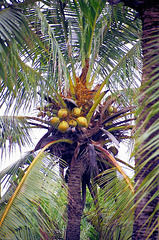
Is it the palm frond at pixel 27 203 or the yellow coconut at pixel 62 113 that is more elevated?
the yellow coconut at pixel 62 113

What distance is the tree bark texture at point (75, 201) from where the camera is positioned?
552 cm

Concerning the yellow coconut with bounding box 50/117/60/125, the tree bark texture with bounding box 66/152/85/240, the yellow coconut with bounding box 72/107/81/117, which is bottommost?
the tree bark texture with bounding box 66/152/85/240

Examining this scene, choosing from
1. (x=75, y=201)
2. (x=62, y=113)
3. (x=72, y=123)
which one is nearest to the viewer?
(x=62, y=113)

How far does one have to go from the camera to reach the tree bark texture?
18.1ft

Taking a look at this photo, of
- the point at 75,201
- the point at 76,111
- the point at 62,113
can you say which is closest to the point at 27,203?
the point at 75,201

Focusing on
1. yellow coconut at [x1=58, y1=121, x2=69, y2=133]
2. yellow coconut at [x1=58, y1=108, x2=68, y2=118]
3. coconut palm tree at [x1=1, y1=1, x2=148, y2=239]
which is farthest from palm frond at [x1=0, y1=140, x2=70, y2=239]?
yellow coconut at [x1=58, y1=108, x2=68, y2=118]

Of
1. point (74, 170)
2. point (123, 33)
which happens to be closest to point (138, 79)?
point (123, 33)

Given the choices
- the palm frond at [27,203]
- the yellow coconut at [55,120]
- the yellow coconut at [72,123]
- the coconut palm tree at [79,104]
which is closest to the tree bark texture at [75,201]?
the coconut palm tree at [79,104]

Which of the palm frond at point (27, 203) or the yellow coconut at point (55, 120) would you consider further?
the yellow coconut at point (55, 120)

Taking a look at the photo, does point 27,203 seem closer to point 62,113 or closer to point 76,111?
point 62,113

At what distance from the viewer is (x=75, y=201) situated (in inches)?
220

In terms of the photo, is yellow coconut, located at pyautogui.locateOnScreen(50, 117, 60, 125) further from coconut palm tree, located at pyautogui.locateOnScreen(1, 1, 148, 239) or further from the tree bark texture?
the tree bark texture

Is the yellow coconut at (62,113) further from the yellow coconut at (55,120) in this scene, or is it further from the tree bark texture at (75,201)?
the tree bark texture at (75,201)

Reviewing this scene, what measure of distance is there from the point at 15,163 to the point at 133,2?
387 cm
